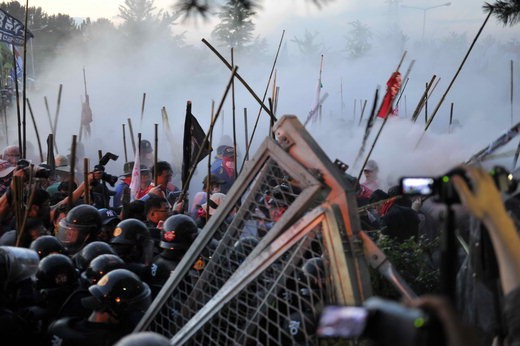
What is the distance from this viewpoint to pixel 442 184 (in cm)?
239

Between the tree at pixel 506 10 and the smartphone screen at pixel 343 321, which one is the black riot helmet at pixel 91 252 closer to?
the tree at pixel 506 10

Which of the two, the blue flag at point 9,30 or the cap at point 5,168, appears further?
the blue flag at point 9,30

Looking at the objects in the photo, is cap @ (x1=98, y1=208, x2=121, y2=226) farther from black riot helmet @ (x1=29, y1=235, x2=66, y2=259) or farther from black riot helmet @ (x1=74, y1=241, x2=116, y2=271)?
black riot helmet @ (x1=74, y1=241, x2=116, y2=271)

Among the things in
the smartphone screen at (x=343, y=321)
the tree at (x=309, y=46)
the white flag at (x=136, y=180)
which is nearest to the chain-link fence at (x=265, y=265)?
the smartphone screen at (x=343, y=321)

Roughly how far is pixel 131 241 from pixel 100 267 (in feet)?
4.53

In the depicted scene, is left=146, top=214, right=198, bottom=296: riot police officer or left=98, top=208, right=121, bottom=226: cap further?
left=98, top=208, right=121, bottom=226: cap

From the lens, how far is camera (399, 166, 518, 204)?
7.75 feet

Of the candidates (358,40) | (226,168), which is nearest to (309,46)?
(358,40)

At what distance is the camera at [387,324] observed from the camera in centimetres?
176

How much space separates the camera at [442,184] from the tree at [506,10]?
16.2 ft

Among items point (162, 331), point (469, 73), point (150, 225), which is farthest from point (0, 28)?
point (469, 73)

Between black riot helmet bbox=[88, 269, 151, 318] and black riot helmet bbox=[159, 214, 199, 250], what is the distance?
5.35 feet

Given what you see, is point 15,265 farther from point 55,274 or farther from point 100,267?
point 55,274

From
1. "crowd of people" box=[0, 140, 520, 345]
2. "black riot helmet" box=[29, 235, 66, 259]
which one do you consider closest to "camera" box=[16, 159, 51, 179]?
"crowd of people" box=[0, 140, 520, 345]
